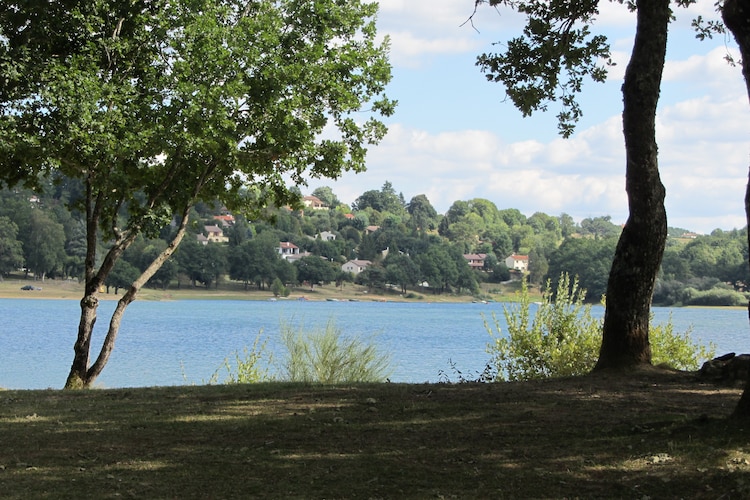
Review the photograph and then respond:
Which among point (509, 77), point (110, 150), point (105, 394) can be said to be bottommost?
point (105, 394)

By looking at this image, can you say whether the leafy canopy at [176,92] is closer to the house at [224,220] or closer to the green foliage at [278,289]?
the green foliage at [278,289]

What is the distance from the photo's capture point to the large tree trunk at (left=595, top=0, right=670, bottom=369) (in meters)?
8.71

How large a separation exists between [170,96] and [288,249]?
106533 millimetres

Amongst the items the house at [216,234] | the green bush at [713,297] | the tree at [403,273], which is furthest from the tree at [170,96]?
the house at [216,234]

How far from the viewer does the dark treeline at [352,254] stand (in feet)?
241

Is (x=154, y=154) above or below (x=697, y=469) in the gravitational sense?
above

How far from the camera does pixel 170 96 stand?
12.2 metres

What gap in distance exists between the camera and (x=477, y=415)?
279 inches

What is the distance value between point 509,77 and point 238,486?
26.0 feet

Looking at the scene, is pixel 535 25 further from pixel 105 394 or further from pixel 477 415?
pixel 105 394

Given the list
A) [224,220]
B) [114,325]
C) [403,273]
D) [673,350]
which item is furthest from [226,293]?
[673,350]

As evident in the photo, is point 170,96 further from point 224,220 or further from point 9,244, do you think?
point 224,220

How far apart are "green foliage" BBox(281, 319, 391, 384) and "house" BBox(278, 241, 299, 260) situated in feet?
326

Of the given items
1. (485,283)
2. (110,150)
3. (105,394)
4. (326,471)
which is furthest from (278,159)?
(485,283)
